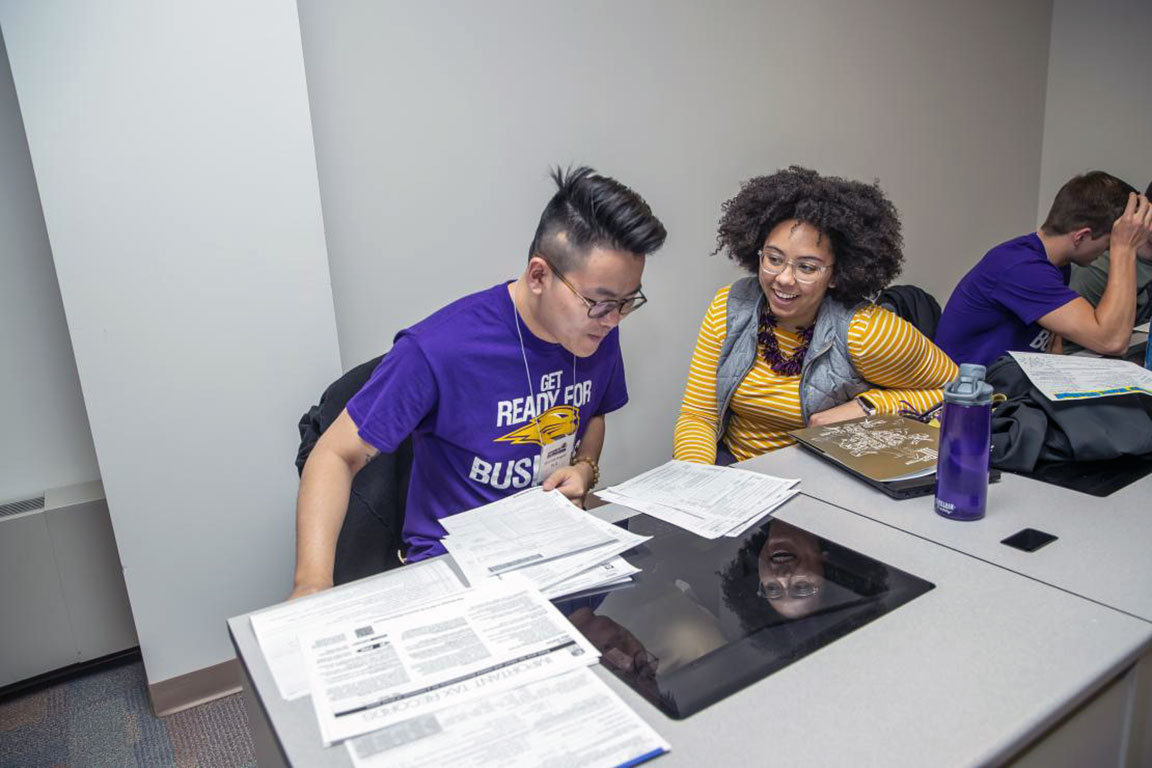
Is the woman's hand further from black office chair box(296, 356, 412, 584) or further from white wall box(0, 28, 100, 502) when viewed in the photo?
white wall box(0, 28, 100, 502)

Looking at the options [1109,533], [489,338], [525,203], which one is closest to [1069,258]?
[1109,533]

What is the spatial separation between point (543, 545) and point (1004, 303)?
1.86 metres

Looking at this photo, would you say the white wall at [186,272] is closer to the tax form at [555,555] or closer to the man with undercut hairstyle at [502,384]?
the man with undercut hairstyle at [502,384]

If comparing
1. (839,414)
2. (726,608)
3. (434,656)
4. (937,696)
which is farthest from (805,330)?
(434,656)

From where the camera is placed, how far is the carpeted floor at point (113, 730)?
1775 millimetres

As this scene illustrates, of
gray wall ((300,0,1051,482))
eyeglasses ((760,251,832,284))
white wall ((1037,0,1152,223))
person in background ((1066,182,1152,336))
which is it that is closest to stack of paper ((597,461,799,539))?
eyeglasses ((760,251,832,284))

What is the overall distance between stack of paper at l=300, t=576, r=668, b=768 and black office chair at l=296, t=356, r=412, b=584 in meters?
0.54

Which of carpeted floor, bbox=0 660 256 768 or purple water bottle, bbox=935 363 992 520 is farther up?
purple water bottle, bbox=935 363 992 520

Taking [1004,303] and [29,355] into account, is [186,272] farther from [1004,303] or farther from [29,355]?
[1004,303]

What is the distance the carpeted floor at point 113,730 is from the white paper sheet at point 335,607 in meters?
1.06

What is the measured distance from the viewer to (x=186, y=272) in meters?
1.75

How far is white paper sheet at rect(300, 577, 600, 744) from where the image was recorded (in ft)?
2.51

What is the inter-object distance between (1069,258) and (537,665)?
7.87 ft

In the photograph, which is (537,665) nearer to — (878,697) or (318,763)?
(318,763)
